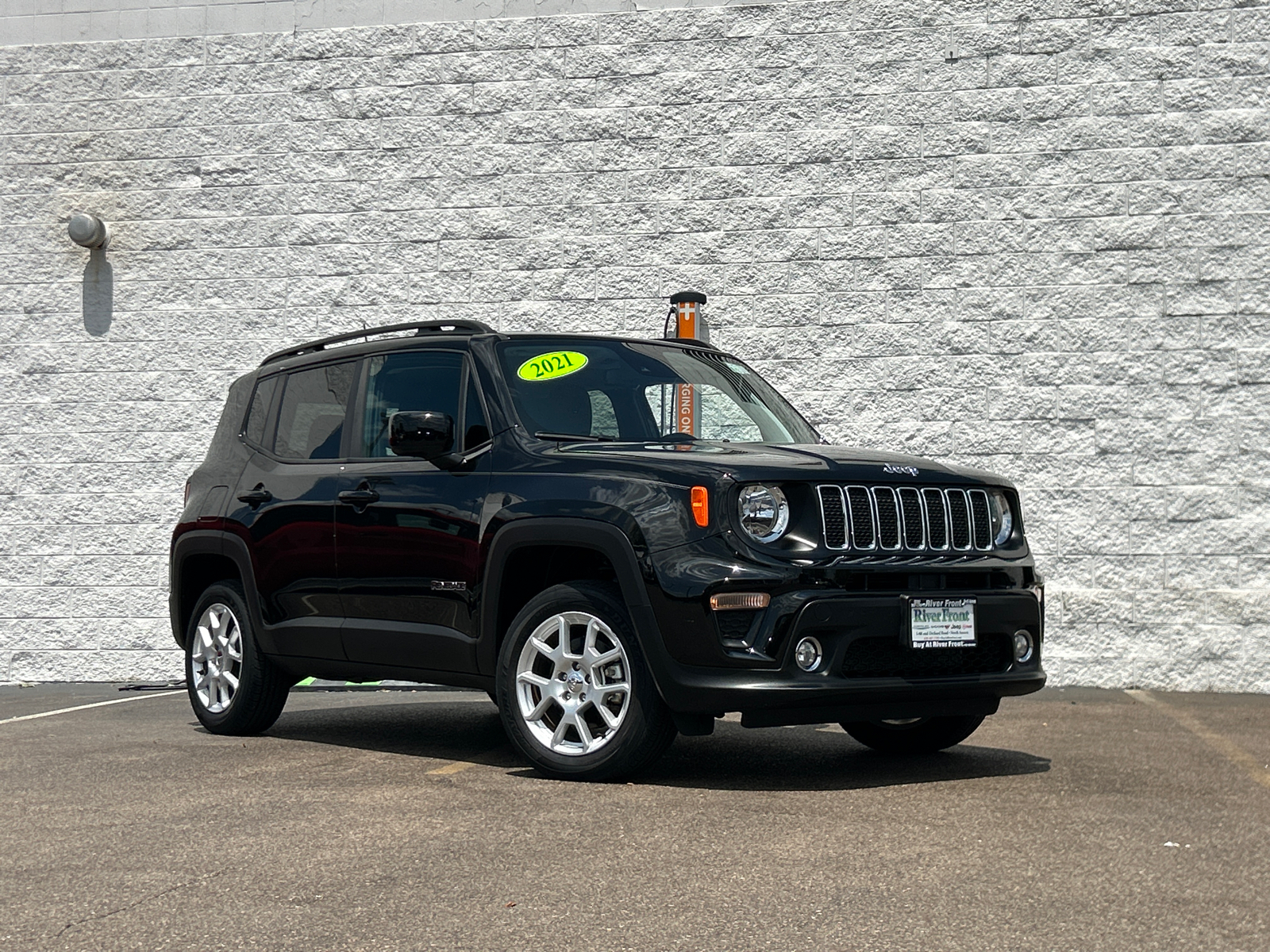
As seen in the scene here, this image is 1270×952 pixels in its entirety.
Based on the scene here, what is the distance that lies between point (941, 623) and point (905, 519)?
1.50 ft

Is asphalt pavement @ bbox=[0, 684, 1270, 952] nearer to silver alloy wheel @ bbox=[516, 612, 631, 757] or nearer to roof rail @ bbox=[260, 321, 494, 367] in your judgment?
silver alloy wheel @ bbox=[516, 612, 631, 757]

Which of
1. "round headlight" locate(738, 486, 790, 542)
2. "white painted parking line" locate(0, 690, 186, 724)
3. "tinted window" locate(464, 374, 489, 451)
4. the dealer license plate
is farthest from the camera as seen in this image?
"white painted parking line" locate(0, 690, 186, 724)

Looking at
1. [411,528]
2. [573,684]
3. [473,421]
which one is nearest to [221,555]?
[411,528]

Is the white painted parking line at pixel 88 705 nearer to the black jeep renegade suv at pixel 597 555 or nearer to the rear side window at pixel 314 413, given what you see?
the black jeep renegade suv at pixel 597 555

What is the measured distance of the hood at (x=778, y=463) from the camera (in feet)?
20.7

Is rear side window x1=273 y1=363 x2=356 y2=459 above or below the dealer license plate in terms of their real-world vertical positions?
above

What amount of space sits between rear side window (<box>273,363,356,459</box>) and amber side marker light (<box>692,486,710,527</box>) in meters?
2.44

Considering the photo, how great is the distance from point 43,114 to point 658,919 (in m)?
11.2

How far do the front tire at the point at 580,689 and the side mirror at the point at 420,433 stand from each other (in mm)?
880

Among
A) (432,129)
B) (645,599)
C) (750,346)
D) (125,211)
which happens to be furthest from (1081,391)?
(125,211)

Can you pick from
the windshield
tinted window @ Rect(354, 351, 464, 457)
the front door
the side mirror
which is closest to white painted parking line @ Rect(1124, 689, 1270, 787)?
the windshield

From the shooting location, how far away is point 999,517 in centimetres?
725

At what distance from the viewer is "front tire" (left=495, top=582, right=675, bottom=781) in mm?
6352

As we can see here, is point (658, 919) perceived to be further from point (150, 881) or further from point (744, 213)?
point (744, 213)
